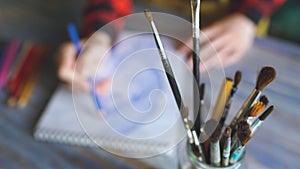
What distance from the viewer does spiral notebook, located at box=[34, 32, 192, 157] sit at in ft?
2.01

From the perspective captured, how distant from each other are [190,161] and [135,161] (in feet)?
0.43

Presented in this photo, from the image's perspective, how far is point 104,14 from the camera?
835mm

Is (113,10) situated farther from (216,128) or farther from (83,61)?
(216,128)

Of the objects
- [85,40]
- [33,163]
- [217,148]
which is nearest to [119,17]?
[85,40]

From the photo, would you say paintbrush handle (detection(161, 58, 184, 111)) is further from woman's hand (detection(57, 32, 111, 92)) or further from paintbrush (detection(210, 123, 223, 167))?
woman's hand (detection(57, 32, 111, 92))

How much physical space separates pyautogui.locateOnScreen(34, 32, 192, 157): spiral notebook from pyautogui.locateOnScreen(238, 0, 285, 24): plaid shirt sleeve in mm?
225

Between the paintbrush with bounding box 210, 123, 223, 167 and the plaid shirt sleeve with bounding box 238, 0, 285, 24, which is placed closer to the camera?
the paintbrush with bounding box 210, 123, 223, 167

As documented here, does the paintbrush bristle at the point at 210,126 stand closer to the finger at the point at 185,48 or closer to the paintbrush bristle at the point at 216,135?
the paintbrush bristle at the point at 216,135

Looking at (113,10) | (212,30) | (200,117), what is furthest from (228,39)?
(200,117)

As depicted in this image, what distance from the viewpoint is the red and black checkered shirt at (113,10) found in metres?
0.82

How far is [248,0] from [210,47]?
18 cm

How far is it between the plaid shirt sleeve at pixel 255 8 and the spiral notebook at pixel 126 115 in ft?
0.74

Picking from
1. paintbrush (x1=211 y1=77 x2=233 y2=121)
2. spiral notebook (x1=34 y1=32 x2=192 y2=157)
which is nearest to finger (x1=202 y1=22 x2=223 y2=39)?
spiral notebook (x1=34 y1=32 x2=192 y2=157)

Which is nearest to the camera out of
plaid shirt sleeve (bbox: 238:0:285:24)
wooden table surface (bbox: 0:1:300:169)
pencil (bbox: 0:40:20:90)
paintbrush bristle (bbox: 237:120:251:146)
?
paintbrush bristle (bbox: 237:120:251:146)
